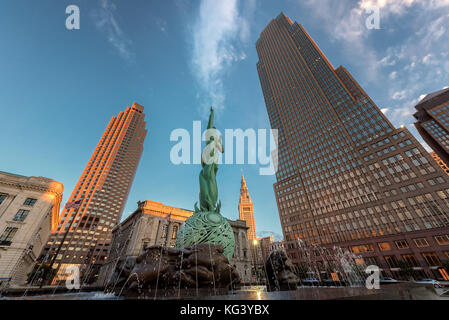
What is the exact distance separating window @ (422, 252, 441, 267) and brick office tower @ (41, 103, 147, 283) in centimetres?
8737

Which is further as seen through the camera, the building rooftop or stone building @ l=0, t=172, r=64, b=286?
the building rooftop

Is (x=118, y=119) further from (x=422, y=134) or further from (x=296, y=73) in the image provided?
(x=422, y=134)

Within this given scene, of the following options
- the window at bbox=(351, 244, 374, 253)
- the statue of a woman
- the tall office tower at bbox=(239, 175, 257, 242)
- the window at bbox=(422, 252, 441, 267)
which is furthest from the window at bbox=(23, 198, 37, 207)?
the tall office tower at bbox=(239, 175, 257, 242)

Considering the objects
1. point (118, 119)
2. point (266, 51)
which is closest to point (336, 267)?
point (266, 51)

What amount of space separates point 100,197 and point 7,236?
6302 centimetres

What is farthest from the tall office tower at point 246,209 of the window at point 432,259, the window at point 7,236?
the window at point 7,236

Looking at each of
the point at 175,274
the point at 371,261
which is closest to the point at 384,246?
the point at 371,261

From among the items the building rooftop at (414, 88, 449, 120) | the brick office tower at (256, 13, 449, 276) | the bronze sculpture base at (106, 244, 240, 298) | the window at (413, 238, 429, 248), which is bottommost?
the bronze sculpture base at (106, 244, 240, 298)

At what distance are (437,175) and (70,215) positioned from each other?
118659mm

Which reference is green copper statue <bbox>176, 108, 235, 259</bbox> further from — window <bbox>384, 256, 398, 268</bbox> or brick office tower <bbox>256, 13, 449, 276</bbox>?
brick office tower <bbox>256, 13, 449, 276</bbox>

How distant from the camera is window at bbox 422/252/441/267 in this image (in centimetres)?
3538

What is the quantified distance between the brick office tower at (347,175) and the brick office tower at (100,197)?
73846 mm

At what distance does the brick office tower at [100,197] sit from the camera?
69.7 m
